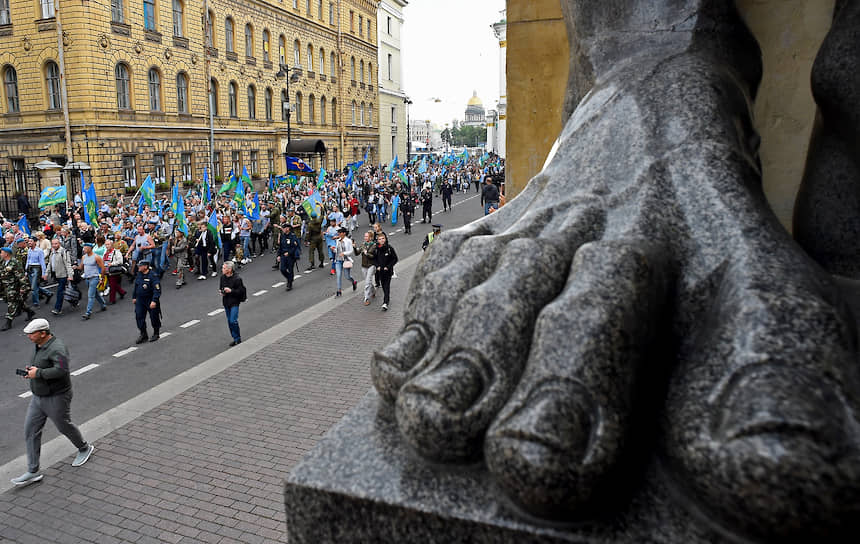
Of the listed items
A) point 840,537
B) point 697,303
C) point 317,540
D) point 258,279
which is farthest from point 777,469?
point 258,279

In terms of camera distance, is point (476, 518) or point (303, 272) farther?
point (303, 272)

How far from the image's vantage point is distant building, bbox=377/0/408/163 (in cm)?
7119

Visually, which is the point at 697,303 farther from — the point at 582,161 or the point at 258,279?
the point at 258,279

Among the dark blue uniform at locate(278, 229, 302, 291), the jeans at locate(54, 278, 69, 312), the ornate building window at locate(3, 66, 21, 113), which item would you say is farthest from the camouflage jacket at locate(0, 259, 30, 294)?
the ornate building window at locate(3, 66, 21, 113)

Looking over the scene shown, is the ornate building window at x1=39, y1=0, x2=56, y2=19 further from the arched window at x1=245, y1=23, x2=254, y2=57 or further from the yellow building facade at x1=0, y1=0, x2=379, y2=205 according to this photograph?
the arched window at x1=245, y1=23, x2=254, y2=57

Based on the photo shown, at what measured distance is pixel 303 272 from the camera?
21.3 m

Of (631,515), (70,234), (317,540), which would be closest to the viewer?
(631,515)

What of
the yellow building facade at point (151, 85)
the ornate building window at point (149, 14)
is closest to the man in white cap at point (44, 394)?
the yellow building facade at point (151, 85)

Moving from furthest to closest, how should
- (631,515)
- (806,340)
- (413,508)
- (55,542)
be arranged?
(55,542), (413,508), (631,515), (806,340)

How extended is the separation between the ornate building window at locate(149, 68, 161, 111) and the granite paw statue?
3881cm

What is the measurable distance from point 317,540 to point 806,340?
1.52 m

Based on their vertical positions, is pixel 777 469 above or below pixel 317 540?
above

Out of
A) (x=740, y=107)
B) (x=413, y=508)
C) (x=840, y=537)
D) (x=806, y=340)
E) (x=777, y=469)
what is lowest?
(x=413, y=508)

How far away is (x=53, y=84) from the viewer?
33.3 meters
